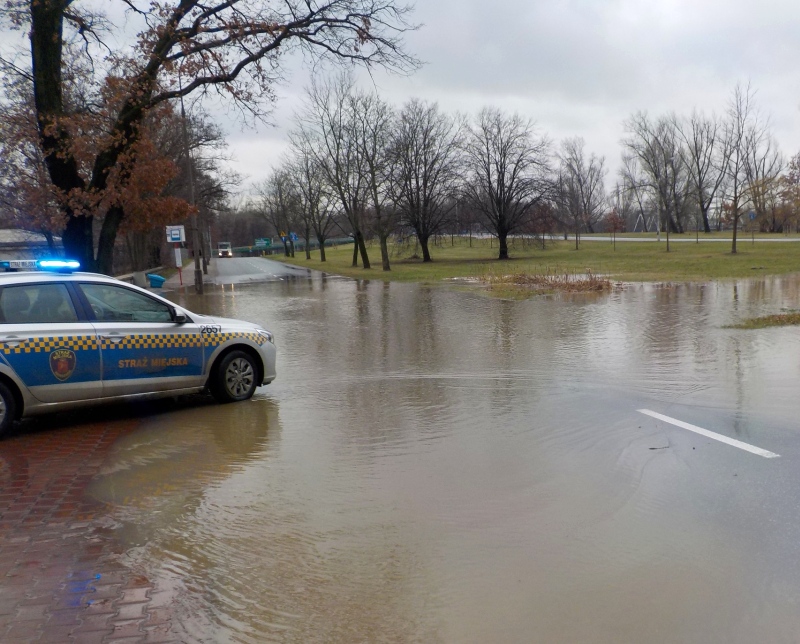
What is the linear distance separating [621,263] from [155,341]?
138 ft

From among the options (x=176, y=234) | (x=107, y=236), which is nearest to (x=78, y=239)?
(x=107, y=236)

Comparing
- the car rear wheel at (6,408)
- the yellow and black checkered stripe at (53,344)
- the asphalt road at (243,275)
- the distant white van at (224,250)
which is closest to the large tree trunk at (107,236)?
the yellow and black checkered stripe at (53,344)

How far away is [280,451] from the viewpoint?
6.99 m

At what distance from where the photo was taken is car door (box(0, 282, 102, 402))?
24.0 ft

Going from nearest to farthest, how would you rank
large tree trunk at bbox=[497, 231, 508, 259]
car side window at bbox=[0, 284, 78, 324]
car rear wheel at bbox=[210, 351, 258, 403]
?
car side window at bbox=[0, 284, 78, 324] < car rear wheel at bbox=[210, 351, 258, 403] < large tree trunk at bbox=[497, 231, 508, 259]

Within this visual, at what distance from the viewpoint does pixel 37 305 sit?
7.64 metres

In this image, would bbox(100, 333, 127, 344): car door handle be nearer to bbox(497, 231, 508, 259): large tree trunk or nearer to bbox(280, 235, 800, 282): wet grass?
bbox(280, 235, 800, 282): wet grass

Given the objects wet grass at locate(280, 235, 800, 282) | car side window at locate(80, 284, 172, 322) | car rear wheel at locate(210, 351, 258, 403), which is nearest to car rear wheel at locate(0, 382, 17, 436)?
car side window at locate(80, 284, 172, 322)

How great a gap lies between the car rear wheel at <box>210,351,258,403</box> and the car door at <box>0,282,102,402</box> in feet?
4.85

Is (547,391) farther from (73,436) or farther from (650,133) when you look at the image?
(650,133)

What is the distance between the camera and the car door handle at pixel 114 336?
25.9 feet

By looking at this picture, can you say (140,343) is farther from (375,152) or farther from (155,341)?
(375,152)

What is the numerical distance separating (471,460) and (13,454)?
4.21 metres

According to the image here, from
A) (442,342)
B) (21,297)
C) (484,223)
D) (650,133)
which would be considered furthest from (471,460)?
(650,133)
